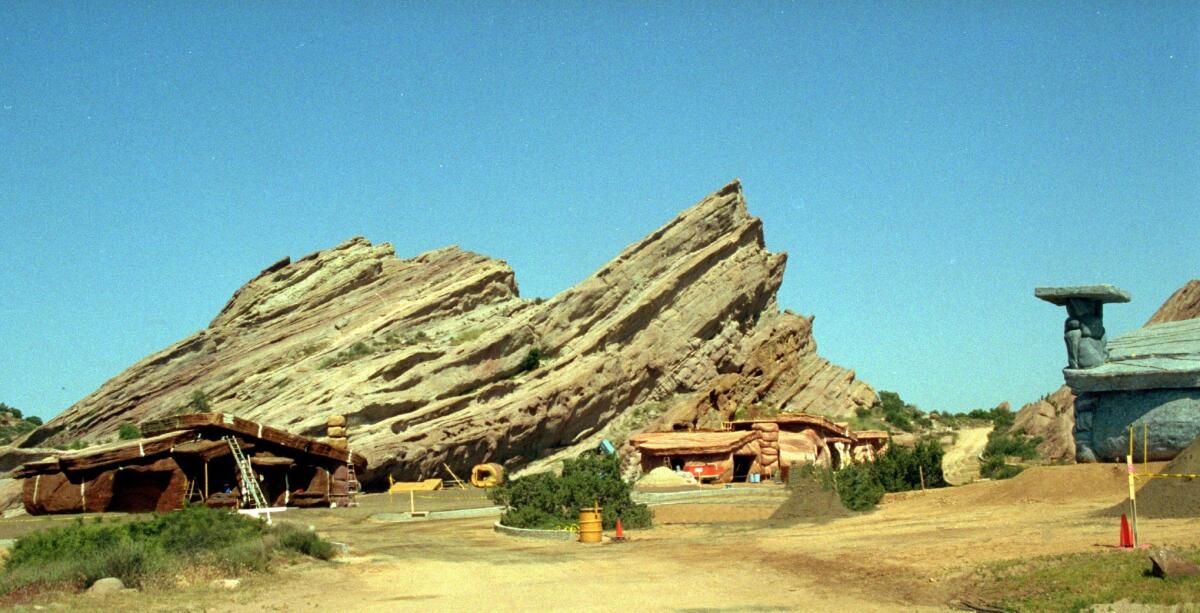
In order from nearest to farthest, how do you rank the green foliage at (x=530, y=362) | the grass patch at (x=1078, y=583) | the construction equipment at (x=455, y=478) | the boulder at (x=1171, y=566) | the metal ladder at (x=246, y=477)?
the grass patch at (x=1078, y=583) < the boulder at (x=1171, y=566) < the metal ladder at (x=246, y=477) < the construction equipment at (x=455, y=478) < the green foliage at (x=530, y=362)

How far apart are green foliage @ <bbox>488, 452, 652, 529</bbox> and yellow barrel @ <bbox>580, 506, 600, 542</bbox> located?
2712mm

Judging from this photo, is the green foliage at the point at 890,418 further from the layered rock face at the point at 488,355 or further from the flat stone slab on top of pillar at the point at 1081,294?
the flat stone slab on top of pillar at the point at 1081,294

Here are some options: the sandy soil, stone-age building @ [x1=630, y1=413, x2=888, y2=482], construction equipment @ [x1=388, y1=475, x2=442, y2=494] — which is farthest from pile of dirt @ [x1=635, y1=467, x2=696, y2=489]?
construction equipment @ [x1=388, y1=475, x2=442, y2=494]

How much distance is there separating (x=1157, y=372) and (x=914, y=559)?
1117 cm

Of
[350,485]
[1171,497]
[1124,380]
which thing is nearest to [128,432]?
[350,485]

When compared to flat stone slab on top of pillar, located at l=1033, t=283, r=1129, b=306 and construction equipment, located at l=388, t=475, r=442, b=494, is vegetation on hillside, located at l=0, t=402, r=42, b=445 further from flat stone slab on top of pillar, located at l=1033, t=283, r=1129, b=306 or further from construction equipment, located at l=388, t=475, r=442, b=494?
flat stone slab on top of pillar, located at l=1033, t=283, r=1129, b=306

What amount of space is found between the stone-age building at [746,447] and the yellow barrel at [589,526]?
915 inches

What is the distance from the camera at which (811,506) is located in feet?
88.4

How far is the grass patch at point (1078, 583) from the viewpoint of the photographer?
39.9 feet

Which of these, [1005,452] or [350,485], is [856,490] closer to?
[350,485]

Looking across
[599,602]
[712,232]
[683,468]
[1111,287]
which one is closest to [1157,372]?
[1111,287]

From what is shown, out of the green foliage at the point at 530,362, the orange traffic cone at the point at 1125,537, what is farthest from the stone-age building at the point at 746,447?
the orange traffic cone at the point at 1125,537

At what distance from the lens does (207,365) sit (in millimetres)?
64562

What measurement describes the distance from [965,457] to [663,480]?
24331 millimetres
